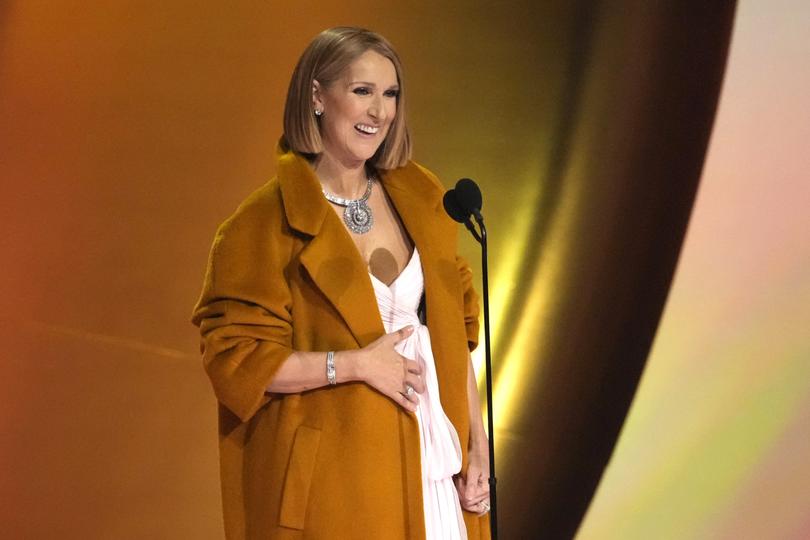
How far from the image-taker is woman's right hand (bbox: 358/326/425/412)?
185cm

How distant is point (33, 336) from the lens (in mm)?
2988

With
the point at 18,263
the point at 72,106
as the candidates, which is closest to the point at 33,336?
the point at 18,263

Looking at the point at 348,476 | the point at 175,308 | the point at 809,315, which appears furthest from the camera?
the point at 175,308

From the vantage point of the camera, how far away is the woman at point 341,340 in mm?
1851

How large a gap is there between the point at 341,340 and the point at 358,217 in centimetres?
25

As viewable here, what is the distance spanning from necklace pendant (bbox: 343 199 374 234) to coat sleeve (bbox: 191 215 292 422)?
0.18m

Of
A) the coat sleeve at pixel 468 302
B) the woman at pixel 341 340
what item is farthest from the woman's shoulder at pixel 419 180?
the coat sleeve at pixel 468 302

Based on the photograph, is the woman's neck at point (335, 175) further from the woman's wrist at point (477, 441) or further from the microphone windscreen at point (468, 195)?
the woman's wrist at point (477, 441)

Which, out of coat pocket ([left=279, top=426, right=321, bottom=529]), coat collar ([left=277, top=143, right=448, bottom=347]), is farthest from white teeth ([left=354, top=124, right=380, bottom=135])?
coat pocket ([left=279, top=426, right=321, bottom=529])

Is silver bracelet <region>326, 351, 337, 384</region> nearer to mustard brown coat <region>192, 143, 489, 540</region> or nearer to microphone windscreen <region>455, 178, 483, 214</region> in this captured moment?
mustard brown coat <region>192, 143, 489, 540</region>

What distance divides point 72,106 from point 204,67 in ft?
1.21

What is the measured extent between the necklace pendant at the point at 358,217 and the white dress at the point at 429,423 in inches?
4.1

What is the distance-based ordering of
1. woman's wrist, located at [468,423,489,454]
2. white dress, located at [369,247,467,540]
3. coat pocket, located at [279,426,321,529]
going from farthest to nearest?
woman's wrist, located at [468,423,489,454], white dress, located at [369,247,467,540], coat pocket, located at [279,426,321,529]

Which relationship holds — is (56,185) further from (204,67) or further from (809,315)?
(809,315)
